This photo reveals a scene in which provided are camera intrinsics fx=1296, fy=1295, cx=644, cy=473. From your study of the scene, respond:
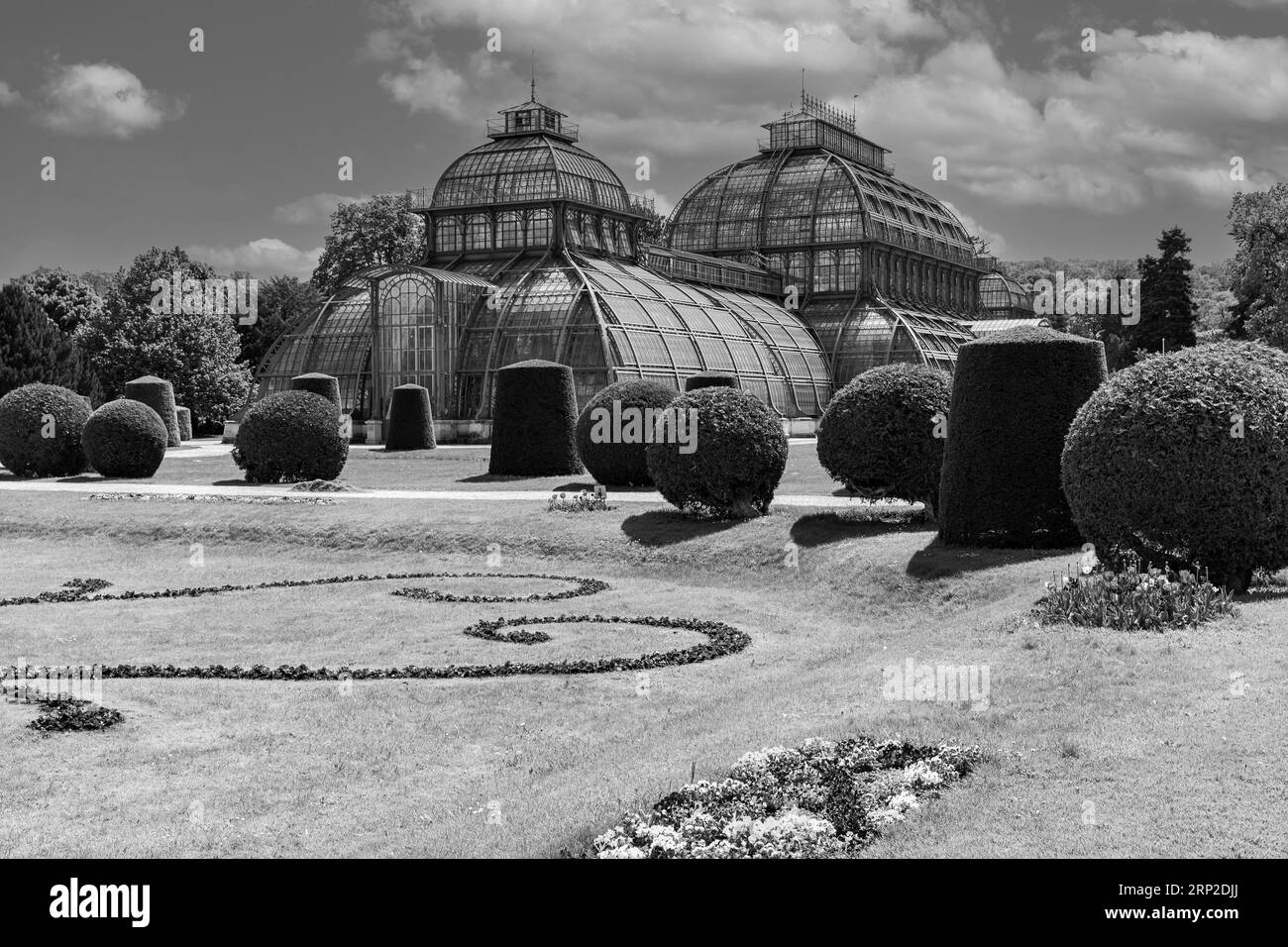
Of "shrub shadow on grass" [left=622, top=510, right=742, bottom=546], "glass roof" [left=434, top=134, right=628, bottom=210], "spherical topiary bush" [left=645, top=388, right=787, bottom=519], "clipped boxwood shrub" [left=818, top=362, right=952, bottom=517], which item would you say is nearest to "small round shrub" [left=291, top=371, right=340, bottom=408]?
"glass roof" [left=434, top=134, right=628, bottom=210]

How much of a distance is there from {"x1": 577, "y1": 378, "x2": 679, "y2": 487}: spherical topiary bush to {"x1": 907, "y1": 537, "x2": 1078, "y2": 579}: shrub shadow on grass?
11.8m

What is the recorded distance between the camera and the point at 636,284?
60.4 m

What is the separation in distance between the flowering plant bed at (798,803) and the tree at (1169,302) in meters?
54.5

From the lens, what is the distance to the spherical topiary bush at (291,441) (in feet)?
110

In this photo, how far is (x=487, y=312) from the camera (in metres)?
57.8

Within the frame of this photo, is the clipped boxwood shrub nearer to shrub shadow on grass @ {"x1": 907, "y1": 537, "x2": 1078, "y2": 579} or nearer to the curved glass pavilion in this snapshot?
shrub shadow on grass @ {"x1": 907, "y1": 537, "x2": 1078, "y2": 579}

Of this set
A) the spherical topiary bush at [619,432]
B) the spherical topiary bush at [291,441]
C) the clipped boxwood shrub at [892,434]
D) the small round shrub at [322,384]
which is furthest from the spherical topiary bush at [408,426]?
the clipped boxwood shrub at [892,434]

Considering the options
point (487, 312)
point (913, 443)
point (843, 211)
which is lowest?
point (913, 443)

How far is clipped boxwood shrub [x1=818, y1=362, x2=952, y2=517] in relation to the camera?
22078 millimetres

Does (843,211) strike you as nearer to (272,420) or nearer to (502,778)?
(272,420)

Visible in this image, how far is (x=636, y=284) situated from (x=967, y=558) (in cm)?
4373

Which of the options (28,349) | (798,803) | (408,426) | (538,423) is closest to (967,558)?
(798,803)

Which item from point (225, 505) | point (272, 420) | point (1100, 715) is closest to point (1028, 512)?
point (1100, 715)
